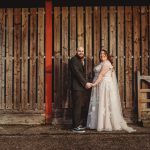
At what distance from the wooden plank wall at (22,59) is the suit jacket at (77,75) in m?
1.19

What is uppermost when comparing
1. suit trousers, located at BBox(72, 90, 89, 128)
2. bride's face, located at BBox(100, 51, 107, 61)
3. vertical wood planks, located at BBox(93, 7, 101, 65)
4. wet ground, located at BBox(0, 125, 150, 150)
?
vertical wood planks, located at BBox(93, 7, 101, 65)

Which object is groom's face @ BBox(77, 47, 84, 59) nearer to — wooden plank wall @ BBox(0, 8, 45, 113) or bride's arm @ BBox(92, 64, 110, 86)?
bride's arm @ BBox(92, 64, 110, 86)

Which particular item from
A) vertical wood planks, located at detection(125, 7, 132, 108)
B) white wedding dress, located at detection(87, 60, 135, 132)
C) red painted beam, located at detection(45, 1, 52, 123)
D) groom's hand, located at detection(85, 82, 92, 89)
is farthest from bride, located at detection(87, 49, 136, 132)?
red painted beam, located at detection(45, 1, 52, 123)

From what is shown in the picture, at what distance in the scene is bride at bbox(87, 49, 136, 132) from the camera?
34.2ft

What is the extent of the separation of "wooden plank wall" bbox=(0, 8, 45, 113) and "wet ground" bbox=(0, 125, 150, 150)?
36.1 inches

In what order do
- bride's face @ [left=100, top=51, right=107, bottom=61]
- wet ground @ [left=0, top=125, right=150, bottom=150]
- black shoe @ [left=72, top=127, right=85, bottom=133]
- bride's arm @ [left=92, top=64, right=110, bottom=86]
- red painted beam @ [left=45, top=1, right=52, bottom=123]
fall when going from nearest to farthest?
wet ground @ [left=0, top=125, right=150, bottom=150] → black shoe @ [left=72, top=127, right=85, bottom=133] → bride's arm @ [left=92, top=64, right=110, bottom=86] → bride's face @ [left=100, top=51, right=107, bottom=61] → red painted beam @ [left=45, top=1, right=52, bottom=123]

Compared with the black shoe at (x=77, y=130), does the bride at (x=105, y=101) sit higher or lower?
higher

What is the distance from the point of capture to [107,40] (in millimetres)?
11234

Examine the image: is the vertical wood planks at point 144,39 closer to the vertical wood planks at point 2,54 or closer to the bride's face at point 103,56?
the bride's face at point 103,56

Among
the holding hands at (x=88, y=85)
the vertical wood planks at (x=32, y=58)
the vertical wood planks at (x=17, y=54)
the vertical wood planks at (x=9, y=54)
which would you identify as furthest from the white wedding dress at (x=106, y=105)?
the vertical wood planks at (x=9, y=54)

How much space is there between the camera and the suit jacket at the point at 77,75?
10.2m

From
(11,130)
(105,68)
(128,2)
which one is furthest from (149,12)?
(11,130)

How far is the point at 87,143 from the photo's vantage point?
337 inches

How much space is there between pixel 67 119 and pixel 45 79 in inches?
48.2
